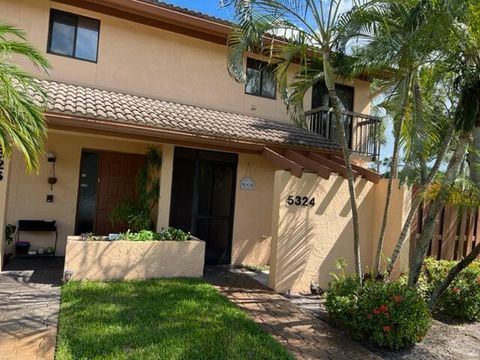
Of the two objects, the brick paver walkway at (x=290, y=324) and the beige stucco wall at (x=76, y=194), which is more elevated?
the beige stucco wall at (x=76, y=194)

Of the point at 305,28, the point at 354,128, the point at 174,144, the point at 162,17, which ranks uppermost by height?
the point at 162,17

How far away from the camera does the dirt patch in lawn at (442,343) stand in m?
6.23

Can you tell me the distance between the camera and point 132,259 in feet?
28.7

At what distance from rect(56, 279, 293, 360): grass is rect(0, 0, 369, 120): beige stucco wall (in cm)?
644

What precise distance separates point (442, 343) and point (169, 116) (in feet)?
27.0

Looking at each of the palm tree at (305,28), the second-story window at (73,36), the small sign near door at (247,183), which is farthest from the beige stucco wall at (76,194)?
the palm tree at (305,28)

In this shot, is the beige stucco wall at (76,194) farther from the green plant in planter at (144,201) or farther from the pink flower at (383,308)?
the pink flower at (383,308)

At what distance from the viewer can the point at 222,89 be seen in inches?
510

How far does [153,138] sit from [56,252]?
15.2 ft

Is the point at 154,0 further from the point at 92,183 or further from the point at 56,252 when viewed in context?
the point at 56,252

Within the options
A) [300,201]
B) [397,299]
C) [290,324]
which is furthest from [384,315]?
[300,201]

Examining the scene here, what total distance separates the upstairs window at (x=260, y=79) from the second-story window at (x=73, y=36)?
5.15 metres

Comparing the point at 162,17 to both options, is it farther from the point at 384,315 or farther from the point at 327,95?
the point at 384,315

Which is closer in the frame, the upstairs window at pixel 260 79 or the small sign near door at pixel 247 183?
the small sign near door at pixel 247 183
